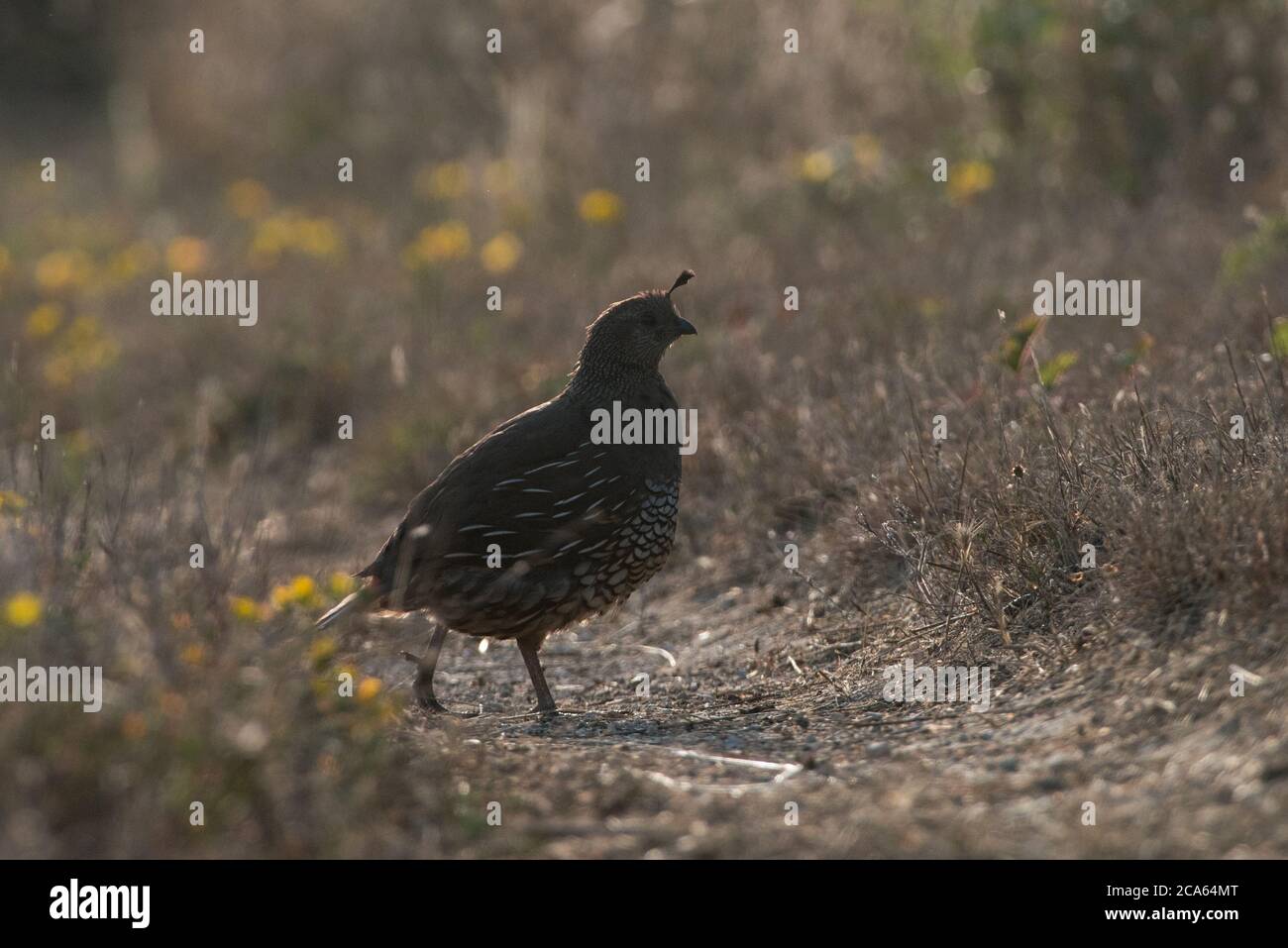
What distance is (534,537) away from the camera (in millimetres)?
5113

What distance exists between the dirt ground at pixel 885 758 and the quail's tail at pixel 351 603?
0.64ft

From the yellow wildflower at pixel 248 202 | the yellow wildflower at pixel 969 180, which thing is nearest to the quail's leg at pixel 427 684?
the yellow wildflower at pixel 969 180

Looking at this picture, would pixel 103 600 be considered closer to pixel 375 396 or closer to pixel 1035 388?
pixel 1035 388

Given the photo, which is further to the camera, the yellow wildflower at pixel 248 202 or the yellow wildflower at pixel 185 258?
the yellow wildflower at pixel 248 202

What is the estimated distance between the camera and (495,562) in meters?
5.09

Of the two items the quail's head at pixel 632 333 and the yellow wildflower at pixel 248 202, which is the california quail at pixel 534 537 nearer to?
the quail's head at pixel 632 333

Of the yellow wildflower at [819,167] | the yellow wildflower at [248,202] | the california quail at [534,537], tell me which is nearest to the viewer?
the california quail at [534,537]

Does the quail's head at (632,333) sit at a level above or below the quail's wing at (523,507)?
above

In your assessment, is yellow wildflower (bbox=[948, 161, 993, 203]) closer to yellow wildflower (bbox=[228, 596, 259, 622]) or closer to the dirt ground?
the dirt ground

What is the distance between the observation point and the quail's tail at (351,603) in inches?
191

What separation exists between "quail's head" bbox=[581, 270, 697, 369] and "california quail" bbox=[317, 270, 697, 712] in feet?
1.18

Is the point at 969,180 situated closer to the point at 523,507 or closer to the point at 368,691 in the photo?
the point at 523,507

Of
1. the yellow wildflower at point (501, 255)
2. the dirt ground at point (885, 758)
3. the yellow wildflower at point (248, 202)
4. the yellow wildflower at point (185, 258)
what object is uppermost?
the yellow wildflower at point (248, 202)
